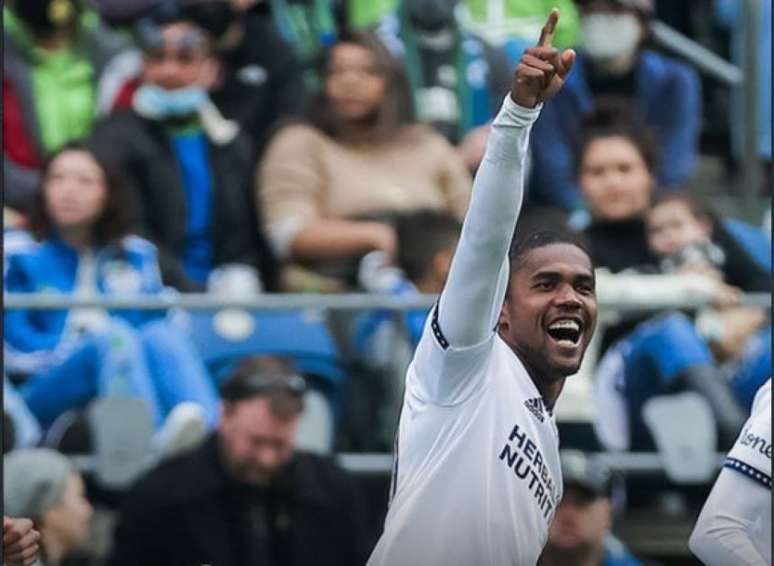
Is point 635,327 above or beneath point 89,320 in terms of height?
beneath

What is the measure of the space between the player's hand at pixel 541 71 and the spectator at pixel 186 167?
387 cm

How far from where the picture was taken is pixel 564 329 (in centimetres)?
596

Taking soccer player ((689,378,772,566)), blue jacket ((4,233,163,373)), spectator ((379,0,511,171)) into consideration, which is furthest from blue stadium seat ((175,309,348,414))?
soccer player ((689,378,772,566))

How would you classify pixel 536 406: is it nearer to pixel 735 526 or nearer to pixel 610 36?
pixel 735 526

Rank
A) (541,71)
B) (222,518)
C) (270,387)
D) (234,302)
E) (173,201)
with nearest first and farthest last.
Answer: (541,71)
(222,518)
(270,387)
(234,302)
(173,201)

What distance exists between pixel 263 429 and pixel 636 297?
5.29ft

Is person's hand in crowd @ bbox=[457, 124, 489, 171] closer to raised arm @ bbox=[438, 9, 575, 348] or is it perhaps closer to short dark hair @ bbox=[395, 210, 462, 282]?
short dark hair @ bbox=[395, 210, 462, 282]

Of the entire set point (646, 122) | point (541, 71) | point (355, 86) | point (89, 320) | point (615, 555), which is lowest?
point (615, 555)

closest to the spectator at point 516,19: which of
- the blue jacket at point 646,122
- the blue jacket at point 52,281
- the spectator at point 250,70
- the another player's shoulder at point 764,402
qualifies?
the blue jacket at point 646,122

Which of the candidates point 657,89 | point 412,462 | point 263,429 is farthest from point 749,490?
point 657,89

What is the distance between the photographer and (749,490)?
6430 mm

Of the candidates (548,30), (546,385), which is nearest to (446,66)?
(546,385)

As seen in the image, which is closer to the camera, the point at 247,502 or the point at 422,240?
the point at 247,502

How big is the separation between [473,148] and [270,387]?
6.81 ft
